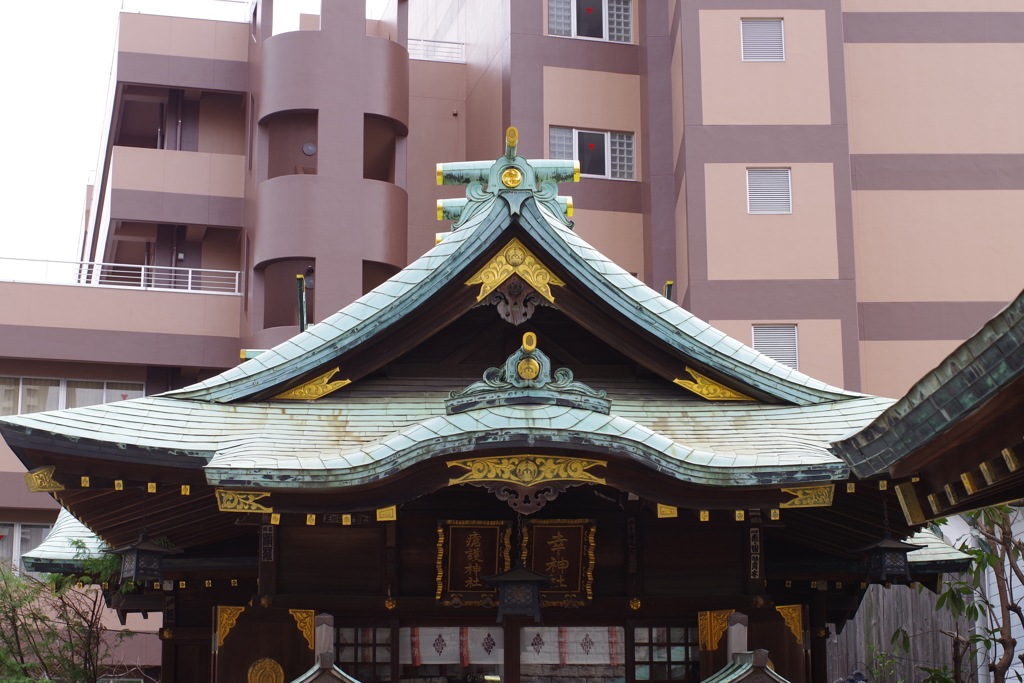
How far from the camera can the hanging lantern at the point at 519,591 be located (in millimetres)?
9102

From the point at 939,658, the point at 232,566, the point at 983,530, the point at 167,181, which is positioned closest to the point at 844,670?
the point at 939,658

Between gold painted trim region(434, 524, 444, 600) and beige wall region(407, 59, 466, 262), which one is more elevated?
beige wall region(407, 59, 466, 262)

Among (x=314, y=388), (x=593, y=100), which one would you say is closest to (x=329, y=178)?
(x=593, y=100)

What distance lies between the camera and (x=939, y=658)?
1574cm

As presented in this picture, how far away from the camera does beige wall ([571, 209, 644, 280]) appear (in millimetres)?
26766

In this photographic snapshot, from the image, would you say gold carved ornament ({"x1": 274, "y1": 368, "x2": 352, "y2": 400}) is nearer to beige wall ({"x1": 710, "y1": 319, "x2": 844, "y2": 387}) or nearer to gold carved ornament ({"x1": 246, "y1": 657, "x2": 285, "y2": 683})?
gold carved ornament ({"x1": 246, "y1": 657, "x2": 285, "y2": 683})

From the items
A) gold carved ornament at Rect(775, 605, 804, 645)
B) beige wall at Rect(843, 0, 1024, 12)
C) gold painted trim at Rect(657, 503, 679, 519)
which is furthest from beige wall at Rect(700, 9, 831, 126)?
gold painted trim at Rect(657, 503, 679, 519)

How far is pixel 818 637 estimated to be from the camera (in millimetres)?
11305

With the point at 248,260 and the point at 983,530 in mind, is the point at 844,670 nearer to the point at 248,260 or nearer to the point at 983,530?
the point at 983,530

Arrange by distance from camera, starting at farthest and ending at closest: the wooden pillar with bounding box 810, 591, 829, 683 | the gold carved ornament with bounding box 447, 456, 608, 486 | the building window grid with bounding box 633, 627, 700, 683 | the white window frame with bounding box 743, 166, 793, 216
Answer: the white window frame with bounding box 743, 166, 793, 216
the wooden pillar with bounding box 810, 591, 829, 683
the building window grid with bounding box 633, 627, 700, 683
the gold carved ornament with bounding box 447, 456, 608, 486

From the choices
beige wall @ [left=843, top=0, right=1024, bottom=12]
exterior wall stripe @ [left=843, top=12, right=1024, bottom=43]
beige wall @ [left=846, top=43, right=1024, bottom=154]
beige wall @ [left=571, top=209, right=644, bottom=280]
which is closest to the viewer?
beige wall @ [left=846, top=43, right=1024, bottom=154]

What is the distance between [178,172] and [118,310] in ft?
13.4

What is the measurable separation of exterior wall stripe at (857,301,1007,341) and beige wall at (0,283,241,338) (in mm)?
14713

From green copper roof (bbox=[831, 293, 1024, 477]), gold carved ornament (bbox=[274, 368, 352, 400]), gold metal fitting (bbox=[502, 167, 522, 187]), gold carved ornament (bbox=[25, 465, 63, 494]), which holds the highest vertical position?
gold metal fitting (bbox=[502, 167, 522, 187])
